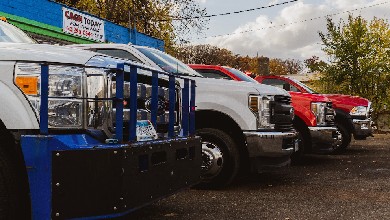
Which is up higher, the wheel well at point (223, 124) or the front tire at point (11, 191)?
the wheel well at point (223, 124)

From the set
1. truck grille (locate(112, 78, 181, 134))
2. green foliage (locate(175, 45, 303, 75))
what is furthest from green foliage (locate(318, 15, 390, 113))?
green foliage (locate(175, 45, 303, 75))

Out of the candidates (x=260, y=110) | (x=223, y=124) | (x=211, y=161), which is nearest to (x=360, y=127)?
(x=260, y=110)

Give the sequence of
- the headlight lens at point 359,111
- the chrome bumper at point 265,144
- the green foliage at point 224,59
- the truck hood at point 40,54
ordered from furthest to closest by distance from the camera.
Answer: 1. the green foliage at point 224,59
2. the headlight lens at point 359,111
3. the chrome bumper at point 265,144
4. the truck hood at point 40,54

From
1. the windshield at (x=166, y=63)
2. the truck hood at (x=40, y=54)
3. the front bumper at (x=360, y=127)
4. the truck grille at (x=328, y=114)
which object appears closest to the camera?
the truck hood at (x=40, y=54)

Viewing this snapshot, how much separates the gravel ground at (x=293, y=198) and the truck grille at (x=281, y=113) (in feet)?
2.73

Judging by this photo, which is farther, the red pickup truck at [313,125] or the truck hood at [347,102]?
the truck hood at [347,102]

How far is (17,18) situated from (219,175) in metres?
9.36

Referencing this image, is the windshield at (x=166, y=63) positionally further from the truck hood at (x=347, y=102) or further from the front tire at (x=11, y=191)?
the truck hood at (x=347, y=102)

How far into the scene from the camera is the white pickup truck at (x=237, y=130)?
625 cm

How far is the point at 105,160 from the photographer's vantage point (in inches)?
126

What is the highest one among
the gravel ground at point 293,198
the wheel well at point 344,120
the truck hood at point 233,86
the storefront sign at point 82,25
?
the storefront sign at point 82,25

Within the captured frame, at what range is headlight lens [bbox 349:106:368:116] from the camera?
11727mm

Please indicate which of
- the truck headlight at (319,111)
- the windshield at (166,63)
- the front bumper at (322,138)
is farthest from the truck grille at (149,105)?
the truck headlight at (319,111)

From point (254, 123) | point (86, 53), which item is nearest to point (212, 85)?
point (254, 123)
